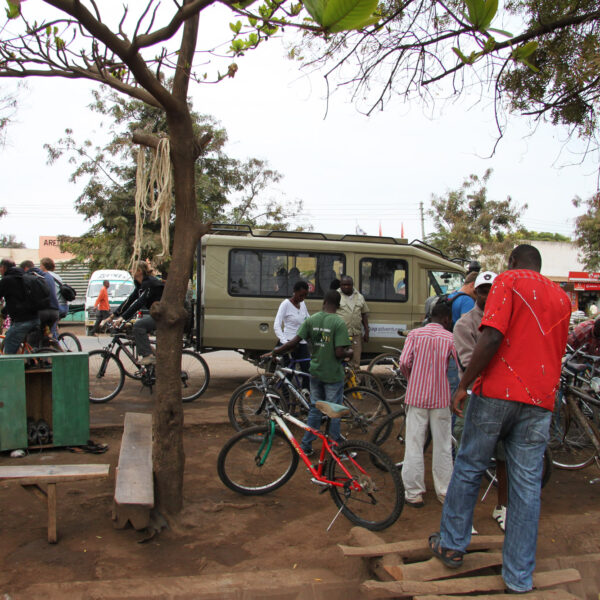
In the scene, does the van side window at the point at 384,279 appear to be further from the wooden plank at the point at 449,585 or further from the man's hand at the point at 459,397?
the wooden plank at the point at 449,585

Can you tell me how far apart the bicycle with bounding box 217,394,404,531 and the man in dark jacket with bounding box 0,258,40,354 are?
4128 mm

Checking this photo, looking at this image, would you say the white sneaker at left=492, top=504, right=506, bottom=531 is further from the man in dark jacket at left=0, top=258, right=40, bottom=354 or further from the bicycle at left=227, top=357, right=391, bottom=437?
the man in dark jacket at left=0, top=258, right=40, bottom=354

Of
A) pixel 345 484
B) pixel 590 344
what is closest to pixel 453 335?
pixel 345 484

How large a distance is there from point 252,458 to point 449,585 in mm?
2035

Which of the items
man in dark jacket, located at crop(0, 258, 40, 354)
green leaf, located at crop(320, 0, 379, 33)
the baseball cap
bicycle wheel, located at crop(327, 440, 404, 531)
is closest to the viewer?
green leaf, located at crop(320, 0, 379, 33)

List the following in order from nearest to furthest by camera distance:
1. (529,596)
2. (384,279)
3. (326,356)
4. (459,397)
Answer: (529,596)
(459,397)
(326,356)
(384,279)

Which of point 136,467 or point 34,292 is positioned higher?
point 34,292

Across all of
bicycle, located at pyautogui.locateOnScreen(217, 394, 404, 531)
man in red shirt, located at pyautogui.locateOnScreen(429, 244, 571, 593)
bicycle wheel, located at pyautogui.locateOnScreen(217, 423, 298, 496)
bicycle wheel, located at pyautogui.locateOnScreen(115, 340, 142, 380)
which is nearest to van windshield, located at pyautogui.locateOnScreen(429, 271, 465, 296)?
bicycle wheel, located at pyautogui.locateOnScreen(115, 340, 142, 380)

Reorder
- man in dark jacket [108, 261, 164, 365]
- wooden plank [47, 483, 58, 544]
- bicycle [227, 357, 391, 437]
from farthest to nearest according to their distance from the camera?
1. man in dark jacket [108, 261, 164, 365]
2. bicycle [227, 357, 391, 437]
3. wooden plank [47, 483, 58, 544]

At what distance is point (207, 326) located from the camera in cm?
877

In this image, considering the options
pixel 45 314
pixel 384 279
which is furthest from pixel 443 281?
pixel 45 314

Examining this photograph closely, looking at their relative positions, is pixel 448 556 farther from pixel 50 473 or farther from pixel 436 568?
pixel 50 473

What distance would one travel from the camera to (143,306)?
8.14 metres

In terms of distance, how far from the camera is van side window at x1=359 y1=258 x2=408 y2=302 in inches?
366
